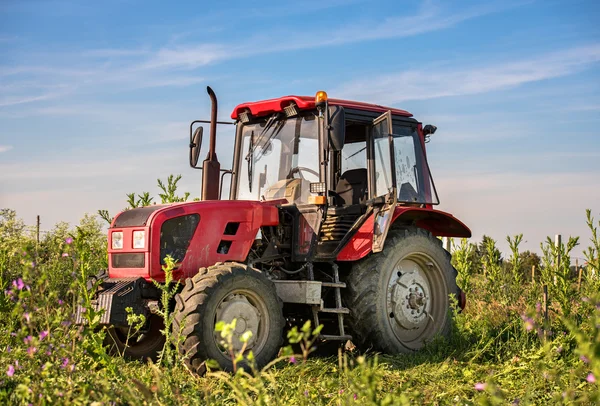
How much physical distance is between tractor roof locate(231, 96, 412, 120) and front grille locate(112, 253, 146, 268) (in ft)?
6.68

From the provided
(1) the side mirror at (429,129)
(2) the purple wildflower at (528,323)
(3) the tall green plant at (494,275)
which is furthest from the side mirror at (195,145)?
(3) the tall green plant at (494,275)

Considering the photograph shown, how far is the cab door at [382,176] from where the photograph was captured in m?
6.74

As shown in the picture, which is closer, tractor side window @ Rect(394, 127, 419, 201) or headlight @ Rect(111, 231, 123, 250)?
headlight @ Rect(111, 231, 123, 250)

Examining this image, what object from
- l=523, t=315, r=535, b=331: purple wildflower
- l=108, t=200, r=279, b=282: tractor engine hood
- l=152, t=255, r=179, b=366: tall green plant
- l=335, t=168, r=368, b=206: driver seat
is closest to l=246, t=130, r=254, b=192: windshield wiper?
l=108, t=200, r=279, b=282: tractor engine hood

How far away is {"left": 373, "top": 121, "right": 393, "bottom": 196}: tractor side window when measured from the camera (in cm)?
712

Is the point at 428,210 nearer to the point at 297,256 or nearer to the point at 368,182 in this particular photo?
the point at 368,182

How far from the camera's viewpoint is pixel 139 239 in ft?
19.8

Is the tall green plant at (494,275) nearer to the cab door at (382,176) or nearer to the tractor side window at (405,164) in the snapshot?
the tractor side window at (405,164)

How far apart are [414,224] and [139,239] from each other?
10.0 feet

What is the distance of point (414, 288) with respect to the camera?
24.1 ft

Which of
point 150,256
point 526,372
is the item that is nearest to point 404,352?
point 526,372

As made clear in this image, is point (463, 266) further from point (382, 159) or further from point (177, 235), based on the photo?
point (177, 235)

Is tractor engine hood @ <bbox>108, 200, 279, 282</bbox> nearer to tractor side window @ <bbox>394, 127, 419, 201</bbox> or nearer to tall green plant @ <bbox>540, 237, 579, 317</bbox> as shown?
tractor side window @ <bbox>394, 127, 419, 201</bbox>

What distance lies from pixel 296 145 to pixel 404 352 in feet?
7.53
